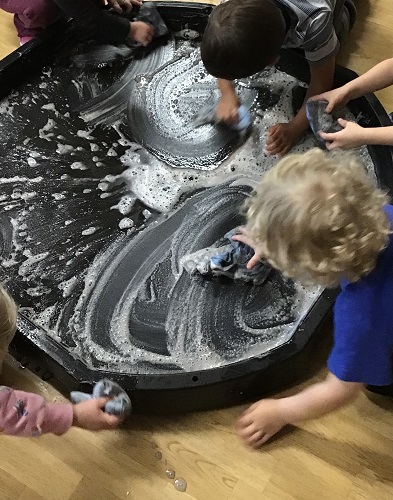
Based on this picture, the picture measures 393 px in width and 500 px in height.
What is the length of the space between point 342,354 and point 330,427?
0.25m

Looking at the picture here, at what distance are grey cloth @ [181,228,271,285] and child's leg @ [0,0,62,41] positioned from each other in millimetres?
662

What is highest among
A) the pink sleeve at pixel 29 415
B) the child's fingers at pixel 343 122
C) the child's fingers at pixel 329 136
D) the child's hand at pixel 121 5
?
the child's hand at pixel 121 5

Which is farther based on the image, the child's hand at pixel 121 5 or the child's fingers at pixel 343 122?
the child's hand at pixel 121 5

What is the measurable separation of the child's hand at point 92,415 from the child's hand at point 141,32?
796 millimetres

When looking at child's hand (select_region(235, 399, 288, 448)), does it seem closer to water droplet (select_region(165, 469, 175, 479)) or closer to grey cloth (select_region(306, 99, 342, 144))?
water droplet (select_region(165, 469, 175, 479))

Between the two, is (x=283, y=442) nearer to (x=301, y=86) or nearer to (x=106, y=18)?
(x=301, y=86)

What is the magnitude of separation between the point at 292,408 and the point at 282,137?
53 centimetres

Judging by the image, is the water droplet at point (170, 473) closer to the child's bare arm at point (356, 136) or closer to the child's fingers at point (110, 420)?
the child's fingers at point (110, 420)

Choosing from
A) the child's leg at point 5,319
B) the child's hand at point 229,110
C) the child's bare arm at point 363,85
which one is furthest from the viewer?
the child's hand at point 229,110

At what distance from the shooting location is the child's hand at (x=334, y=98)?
1.06 metres

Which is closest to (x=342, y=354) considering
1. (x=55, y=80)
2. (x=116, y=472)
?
(x=116, y=472)

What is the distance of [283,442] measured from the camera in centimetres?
88

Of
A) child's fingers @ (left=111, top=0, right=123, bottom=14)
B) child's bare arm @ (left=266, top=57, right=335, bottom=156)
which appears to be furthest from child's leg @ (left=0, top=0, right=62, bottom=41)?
child's bare arm @ (left=266, top=57, right=335, bottom=156)

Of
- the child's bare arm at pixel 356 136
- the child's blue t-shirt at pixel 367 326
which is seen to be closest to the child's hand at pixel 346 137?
the child's bare arm at pixel 356 136
